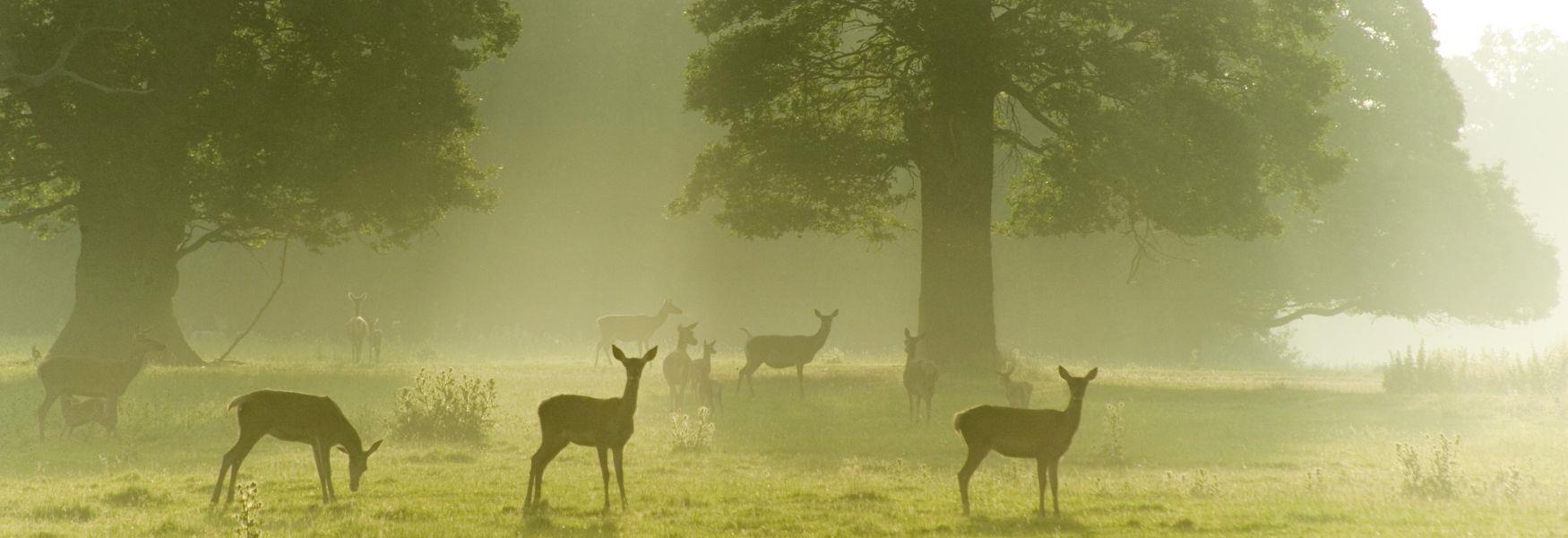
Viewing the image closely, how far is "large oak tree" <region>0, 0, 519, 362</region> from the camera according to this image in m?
23.7

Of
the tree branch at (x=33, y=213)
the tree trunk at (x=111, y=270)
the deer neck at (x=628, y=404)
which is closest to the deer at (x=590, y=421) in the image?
the deer neck at (x=628, y=404)

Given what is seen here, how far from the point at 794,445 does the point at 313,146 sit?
422 inches

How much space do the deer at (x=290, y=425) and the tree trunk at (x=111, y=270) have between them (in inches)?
575

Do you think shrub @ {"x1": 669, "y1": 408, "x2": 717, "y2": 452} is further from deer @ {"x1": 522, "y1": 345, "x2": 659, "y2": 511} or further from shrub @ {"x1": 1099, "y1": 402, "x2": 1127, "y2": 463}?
deer @ {"x1": 522, "y1": 345, "x2": 659, "y2": 511}

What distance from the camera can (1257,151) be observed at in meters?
26.0

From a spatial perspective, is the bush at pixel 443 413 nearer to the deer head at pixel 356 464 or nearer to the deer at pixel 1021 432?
the deer head at pixel 356 464

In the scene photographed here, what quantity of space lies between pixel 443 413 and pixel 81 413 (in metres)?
4.65

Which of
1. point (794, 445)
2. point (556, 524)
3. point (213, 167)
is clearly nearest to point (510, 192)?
point (213, 167)

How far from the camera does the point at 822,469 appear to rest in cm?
1587

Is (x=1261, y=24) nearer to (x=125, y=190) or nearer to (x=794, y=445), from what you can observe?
(x=794, y=445)

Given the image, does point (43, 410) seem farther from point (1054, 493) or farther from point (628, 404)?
point (1054, 493)

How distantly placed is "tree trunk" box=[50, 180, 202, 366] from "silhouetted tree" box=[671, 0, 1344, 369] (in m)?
10.5

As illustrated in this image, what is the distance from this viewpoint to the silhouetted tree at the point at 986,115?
2516cm

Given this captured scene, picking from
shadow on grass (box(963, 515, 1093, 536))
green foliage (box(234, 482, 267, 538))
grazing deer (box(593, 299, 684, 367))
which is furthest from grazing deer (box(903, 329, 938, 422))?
green foliage (box(234, 482, 267, 538))
